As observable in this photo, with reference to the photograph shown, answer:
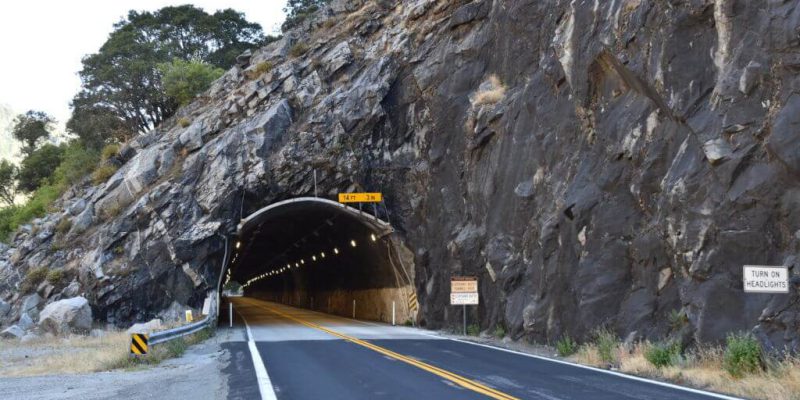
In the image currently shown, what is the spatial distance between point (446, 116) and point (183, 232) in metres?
13.8

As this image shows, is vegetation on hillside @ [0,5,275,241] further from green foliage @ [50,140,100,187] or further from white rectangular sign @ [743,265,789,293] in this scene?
white rectangular sign @ [743,265,789,293]

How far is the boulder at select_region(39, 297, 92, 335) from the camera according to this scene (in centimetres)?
2802

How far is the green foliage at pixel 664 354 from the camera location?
44.7 feet

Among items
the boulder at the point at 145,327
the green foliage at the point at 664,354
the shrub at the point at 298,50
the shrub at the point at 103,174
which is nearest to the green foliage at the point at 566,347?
the green foliage at the point at 664,354

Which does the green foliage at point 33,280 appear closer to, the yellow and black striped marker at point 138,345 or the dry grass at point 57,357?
the dry grass at point 57,357

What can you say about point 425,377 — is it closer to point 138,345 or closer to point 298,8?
point 138,345

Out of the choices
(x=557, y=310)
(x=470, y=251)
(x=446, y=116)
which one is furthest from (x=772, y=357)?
(x=446, y=116)

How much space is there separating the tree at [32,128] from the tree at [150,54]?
13.5m

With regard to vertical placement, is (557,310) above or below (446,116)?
below

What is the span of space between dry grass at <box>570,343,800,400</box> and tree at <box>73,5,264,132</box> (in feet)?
150

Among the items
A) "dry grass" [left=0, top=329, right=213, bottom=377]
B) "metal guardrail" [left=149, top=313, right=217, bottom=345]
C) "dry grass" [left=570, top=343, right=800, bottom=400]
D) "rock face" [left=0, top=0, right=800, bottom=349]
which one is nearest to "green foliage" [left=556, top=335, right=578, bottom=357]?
"rock face" [left=0, top=0, right=800, bottom=349]

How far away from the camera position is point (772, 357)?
11.7 m

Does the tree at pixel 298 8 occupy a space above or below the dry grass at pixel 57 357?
above

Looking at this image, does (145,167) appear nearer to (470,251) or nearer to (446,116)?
(446,116)
